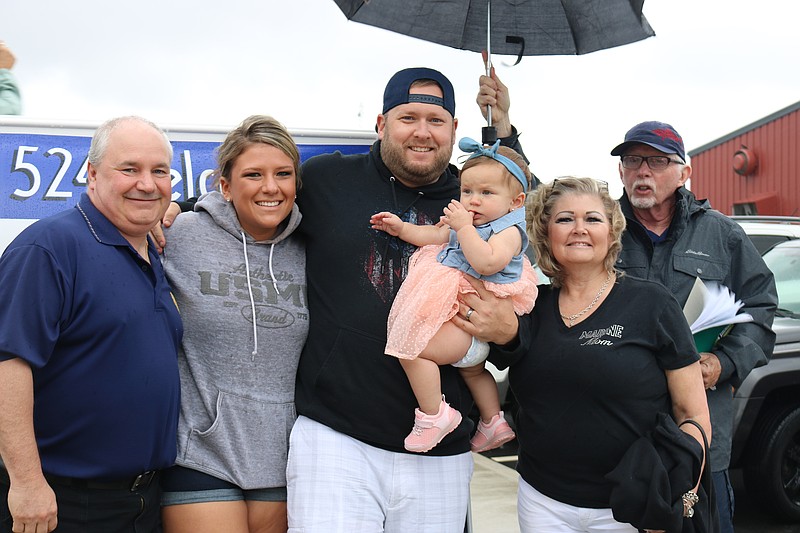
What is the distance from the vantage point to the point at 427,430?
297cm

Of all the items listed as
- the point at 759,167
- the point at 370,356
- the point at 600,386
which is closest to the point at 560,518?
the point at 600,386

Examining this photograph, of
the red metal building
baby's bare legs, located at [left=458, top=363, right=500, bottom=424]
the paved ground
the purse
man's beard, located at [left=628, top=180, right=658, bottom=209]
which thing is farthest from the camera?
the red metal building

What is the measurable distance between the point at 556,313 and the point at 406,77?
1230 mm

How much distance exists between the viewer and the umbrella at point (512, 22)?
3.80 m

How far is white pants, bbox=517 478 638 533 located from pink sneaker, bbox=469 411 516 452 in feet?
0.97

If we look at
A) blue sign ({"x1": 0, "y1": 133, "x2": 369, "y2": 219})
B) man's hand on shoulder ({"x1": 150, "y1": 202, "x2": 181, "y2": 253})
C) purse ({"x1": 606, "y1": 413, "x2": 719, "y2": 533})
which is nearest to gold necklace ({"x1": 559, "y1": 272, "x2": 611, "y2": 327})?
purse ({"x1": 606, "y1": 413, "x2": 719, "y2": 533})

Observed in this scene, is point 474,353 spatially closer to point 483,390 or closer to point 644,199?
point 483,390

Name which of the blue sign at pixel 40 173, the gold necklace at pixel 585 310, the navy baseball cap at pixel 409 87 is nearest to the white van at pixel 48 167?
the blue sign at pixel 40 173

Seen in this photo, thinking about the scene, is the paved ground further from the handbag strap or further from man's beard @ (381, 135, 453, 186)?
man's beard @ (381, 135, 453, 186)

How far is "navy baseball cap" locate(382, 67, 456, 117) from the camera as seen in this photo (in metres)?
3.38

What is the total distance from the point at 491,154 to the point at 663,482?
4.63 ft

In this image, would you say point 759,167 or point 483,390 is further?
point 759,167

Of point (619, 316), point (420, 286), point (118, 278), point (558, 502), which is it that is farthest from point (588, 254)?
point (118, 278)

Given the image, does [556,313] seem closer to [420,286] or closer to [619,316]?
[619,316]
